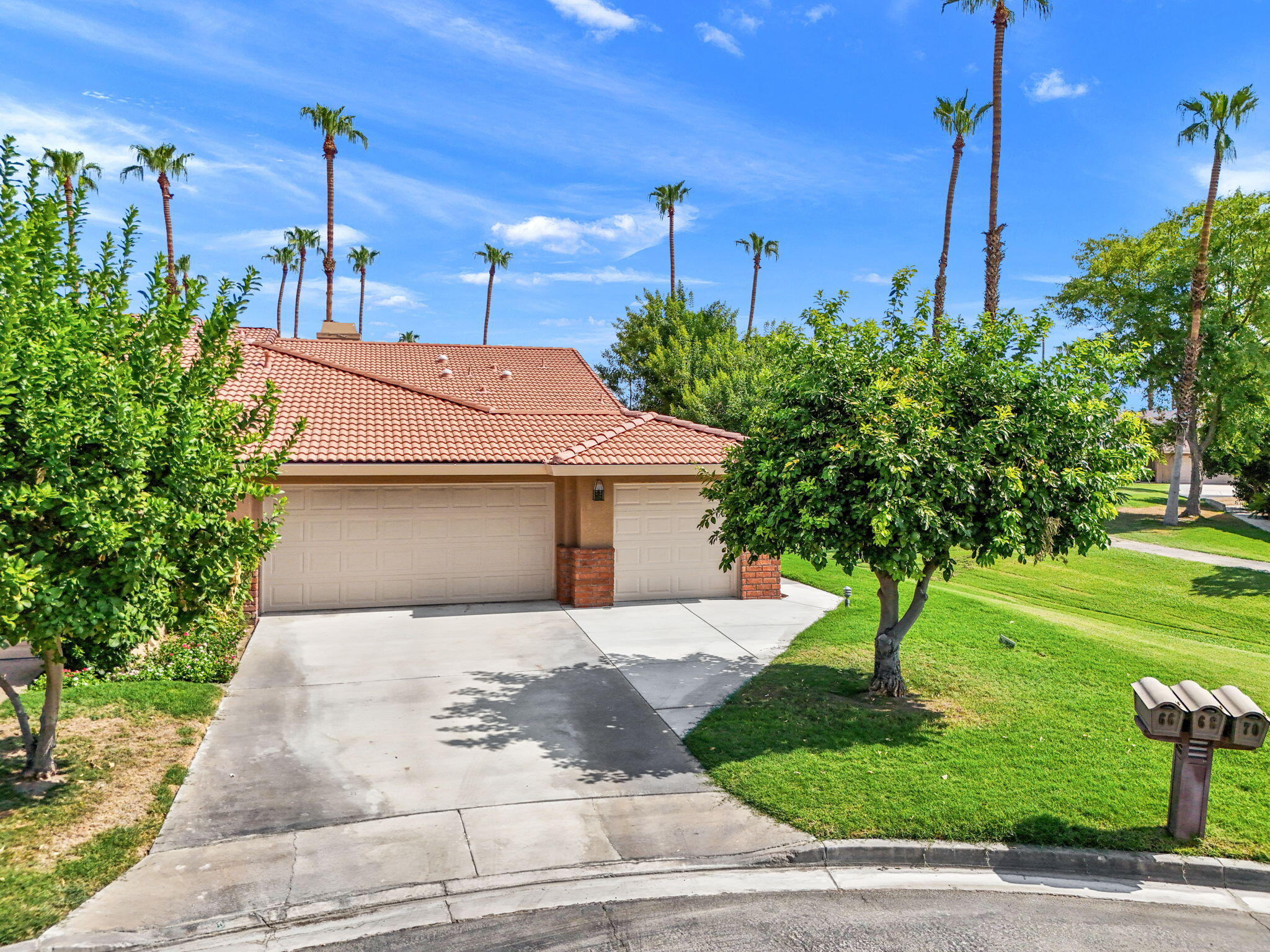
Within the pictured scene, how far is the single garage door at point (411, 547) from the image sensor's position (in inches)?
565

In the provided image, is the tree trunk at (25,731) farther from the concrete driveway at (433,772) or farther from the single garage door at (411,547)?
the single garage door at (411,547)

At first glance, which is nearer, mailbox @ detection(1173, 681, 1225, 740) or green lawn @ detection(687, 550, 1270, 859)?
mailbox @ detection(1173, 681, 1225, 740)

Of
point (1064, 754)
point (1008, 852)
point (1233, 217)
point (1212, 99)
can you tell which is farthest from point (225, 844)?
point (1233, 217)

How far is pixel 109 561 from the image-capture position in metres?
5.91

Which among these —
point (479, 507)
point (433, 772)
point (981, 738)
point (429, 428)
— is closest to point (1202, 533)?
point (981, 738)

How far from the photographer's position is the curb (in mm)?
5406

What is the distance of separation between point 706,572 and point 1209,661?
7.90 metres

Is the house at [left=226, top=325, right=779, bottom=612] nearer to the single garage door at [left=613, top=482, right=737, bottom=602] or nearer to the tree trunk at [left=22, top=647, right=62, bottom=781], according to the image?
the single garage door at [left=613, top=482, right=737, bottom=602]

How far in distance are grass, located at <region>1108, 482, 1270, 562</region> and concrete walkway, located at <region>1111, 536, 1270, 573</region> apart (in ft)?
1.45

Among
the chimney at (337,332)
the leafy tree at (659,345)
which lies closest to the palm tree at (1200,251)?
the leafy tree at (659,345)

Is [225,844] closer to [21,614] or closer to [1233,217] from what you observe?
[21,614]

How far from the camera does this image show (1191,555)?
77.5 feet

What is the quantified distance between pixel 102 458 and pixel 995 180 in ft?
79.5

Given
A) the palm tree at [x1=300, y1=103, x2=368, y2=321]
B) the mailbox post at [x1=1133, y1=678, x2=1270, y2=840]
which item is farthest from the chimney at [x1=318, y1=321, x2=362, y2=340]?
the mailbox post at [x1=1133, y1=678, x2=1270, y2=840]
